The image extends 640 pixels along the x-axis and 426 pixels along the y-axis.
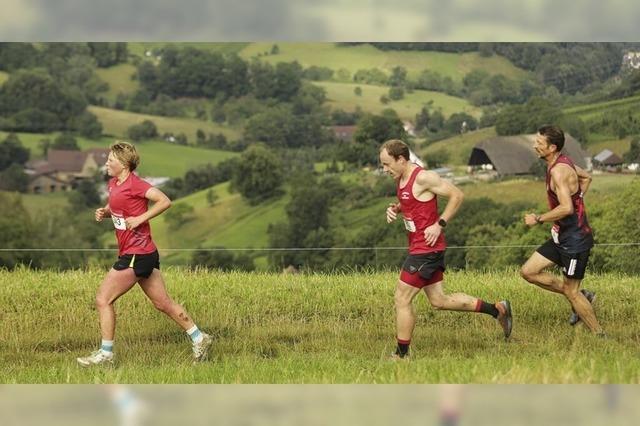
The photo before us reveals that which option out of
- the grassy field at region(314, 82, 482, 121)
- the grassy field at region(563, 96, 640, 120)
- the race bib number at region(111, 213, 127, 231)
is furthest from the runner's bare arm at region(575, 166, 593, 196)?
the grassy field at region(314, 82, 482, 121)

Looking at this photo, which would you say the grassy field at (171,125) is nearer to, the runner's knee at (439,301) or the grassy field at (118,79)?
the grassy field at (118,79)

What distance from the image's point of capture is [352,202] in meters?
65.6

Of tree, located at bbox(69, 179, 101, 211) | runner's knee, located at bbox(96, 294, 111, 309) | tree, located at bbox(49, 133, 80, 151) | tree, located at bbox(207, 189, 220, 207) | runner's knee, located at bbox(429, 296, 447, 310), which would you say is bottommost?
tree, located at bbox(69, 179, 101, 211)

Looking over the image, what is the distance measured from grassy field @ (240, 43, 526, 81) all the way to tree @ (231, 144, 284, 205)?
803cm

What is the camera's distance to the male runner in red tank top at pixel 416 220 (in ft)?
24.8

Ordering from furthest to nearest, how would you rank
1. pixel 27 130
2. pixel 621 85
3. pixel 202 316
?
pixel 27 130, pixel 621 85, pixel 202 316

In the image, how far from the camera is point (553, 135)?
8195 millimetres

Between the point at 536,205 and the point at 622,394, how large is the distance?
177 feet

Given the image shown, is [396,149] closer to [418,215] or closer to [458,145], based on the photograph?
[418,215]

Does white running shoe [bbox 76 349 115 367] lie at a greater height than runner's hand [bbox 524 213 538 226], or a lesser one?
lesser

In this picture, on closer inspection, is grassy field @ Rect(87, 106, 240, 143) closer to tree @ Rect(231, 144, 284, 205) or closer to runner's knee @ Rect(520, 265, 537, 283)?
tree @ Rect(231, 144, 284, 205)

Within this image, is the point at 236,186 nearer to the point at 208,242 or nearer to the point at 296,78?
the point at 208,242

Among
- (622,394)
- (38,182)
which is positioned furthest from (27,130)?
(622,394)

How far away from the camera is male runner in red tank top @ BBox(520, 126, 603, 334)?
8.11 metres
